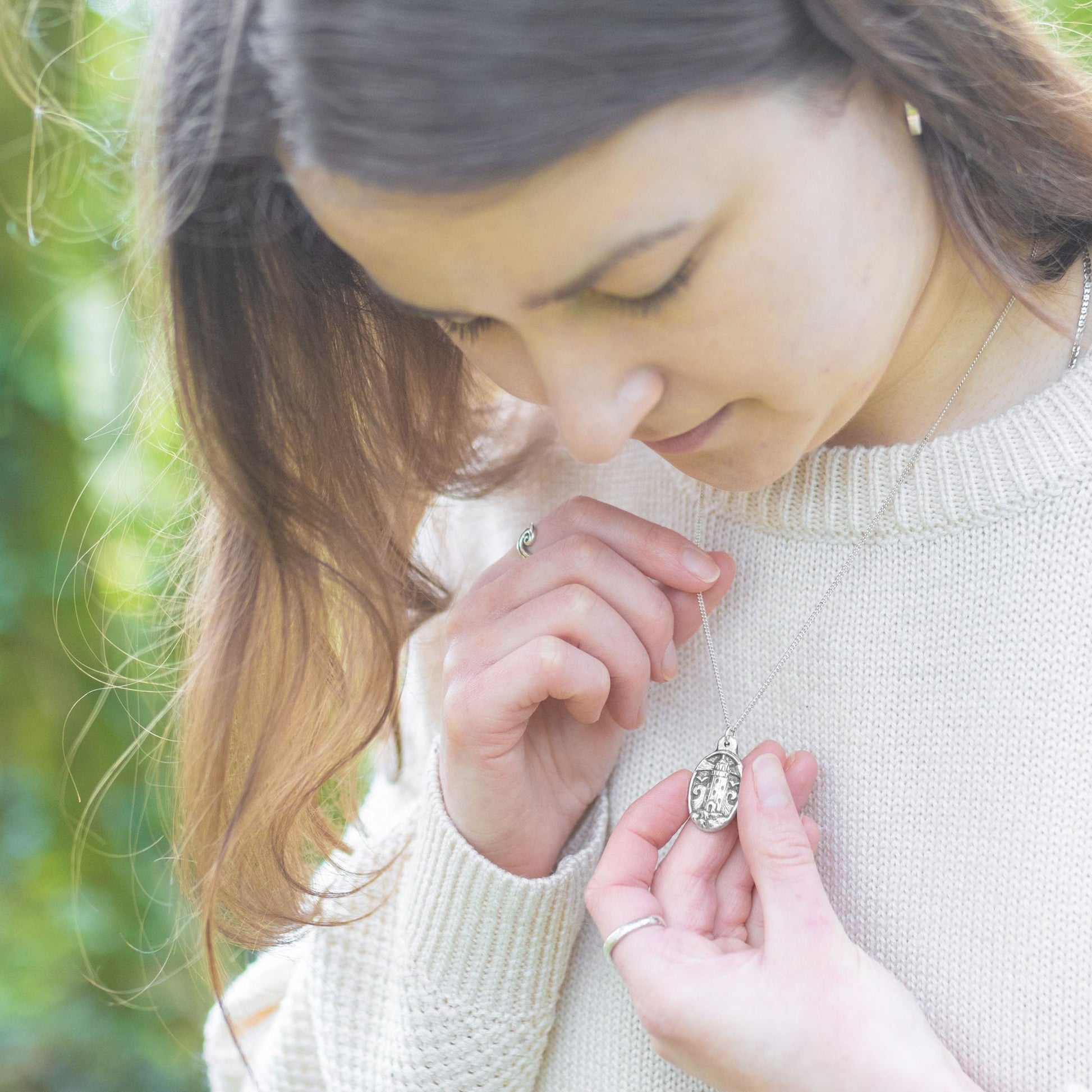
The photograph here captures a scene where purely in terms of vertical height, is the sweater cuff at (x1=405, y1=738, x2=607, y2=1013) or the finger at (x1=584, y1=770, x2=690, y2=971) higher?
the finger at (x1=584, y1=770, x2=690, y2=971)

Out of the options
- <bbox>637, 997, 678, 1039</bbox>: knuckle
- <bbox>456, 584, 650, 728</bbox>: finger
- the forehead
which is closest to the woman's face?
the forehead

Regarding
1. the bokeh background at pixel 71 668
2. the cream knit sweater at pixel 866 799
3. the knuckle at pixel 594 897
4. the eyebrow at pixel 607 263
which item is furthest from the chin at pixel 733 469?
the bokeh background at pixel 71 668

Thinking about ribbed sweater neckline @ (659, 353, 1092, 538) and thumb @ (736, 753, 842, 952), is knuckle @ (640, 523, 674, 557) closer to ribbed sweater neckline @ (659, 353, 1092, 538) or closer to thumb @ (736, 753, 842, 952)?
ribbed sweater neckline @ (659, 353, 1092, 538)

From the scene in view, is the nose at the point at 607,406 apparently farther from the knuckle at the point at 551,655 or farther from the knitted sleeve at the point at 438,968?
the knitted sleeve at the point at 438,968

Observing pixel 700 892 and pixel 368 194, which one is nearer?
pixel 368 194

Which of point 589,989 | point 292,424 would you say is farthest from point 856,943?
point 292,424

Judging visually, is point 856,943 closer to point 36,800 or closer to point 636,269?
point 636,269
